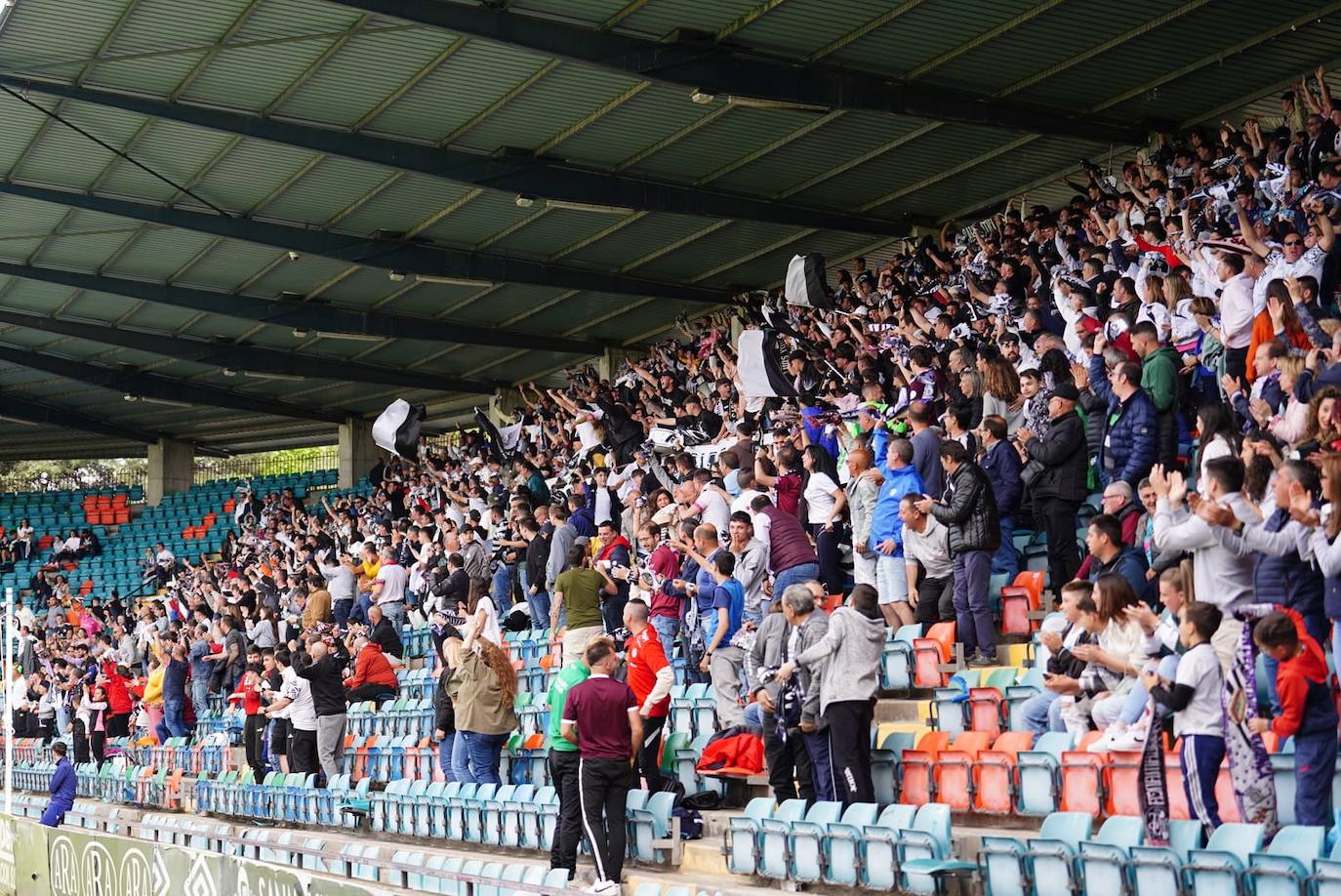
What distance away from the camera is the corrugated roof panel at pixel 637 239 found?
23.3m

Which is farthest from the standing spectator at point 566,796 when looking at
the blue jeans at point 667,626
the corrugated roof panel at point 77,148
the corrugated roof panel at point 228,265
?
the corrugated roof panel at point 228,265

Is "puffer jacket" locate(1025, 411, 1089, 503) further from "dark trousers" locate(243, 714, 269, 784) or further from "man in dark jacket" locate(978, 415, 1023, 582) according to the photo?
"dark trousers" locate(243, 714, 269, 784)

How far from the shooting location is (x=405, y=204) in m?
22.0

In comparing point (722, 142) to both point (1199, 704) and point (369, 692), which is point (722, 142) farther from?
point (1199, 704)

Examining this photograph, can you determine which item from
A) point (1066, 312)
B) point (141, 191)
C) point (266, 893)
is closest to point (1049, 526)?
point (1066, 312)

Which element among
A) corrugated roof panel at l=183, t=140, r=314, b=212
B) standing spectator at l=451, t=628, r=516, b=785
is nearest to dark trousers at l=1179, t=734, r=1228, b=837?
standing spectator at l=451, t=628, r=516, b=785

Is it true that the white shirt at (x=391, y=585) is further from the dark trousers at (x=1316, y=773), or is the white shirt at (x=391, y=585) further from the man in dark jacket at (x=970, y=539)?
the dark trousers at (x=1316, y=773)

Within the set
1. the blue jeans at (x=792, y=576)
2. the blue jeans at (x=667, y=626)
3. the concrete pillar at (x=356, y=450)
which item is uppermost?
the concrete pillar at (x=356, y=450)

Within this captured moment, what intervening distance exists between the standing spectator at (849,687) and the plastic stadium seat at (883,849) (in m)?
0.57

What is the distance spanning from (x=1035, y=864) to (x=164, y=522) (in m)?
36.2

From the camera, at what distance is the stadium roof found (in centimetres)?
1606

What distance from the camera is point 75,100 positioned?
17.8m

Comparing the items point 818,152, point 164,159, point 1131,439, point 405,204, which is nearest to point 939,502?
point 1131,439

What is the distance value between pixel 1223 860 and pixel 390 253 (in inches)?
753
